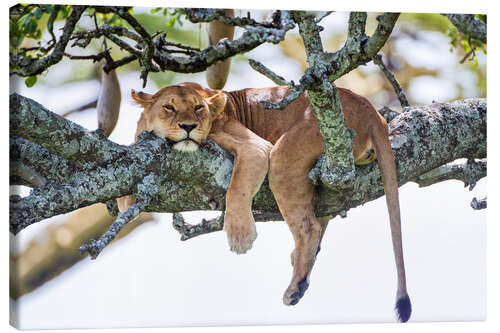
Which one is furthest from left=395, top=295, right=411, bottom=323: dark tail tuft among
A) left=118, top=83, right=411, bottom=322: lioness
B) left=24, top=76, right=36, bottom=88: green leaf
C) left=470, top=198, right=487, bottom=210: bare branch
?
left=24, top=76, right=36, bottom=88: green leaf

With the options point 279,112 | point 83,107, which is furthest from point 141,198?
point 83,107

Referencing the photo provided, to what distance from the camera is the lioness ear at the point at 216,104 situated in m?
3.51

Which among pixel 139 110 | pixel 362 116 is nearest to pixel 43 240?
pixel 139 110

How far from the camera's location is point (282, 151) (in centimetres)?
335

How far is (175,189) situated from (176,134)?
0.24m

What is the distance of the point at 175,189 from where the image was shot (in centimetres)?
322

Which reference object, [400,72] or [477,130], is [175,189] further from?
[400,72]

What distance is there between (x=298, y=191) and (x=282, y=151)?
0.19m

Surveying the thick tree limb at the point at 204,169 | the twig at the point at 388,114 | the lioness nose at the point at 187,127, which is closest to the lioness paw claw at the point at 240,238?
the thick tree limb at the point at 204,169

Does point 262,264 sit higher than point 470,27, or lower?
lower

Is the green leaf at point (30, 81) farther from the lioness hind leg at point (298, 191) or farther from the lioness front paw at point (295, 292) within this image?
the lioness front paw at point (295, 292)

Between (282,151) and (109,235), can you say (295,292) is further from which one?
(109,235)

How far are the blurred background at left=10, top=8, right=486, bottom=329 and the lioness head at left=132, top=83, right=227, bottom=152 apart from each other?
0.74 feet

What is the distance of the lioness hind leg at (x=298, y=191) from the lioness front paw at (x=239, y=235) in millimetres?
205
